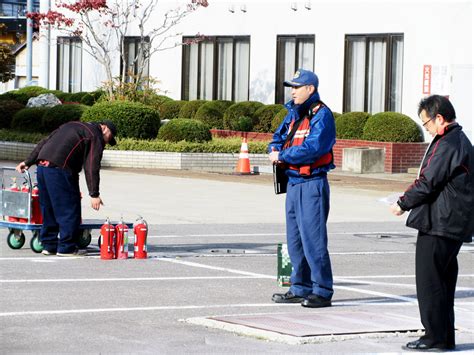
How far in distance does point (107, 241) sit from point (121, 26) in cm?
2806

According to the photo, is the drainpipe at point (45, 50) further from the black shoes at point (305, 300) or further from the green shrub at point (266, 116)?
the black shoes at point (305, 300)

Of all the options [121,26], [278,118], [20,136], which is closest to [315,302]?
[20,136]

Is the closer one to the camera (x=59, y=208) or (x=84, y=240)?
(x=59, y=208)

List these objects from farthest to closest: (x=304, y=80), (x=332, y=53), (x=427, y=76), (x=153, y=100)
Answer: (x=153, y=100) < (x=332, y=53) < (x=427, y=76) < (x=304, y=80)

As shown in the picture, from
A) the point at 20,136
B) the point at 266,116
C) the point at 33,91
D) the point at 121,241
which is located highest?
the point at 33,91

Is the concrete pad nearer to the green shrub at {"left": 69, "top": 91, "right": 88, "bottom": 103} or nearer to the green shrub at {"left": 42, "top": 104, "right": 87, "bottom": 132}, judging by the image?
the green shrub at {"left": 42, "top": 104, "right": 87, "bottom": 132}

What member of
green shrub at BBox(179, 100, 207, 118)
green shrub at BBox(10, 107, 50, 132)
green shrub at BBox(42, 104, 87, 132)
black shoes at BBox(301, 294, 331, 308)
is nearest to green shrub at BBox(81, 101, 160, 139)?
green shrub at BBox(42, 104, 87, 132)

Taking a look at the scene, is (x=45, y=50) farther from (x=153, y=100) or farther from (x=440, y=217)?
(x=440, y=217)

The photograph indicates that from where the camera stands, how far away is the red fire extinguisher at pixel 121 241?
Result: 1445 cm

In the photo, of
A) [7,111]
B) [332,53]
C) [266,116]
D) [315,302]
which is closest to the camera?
[315,302]

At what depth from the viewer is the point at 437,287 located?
9.22m

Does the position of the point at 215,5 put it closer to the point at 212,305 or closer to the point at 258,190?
the point at 258,190

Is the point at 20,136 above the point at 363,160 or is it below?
above

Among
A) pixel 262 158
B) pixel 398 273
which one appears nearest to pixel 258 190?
pixel 262 158
